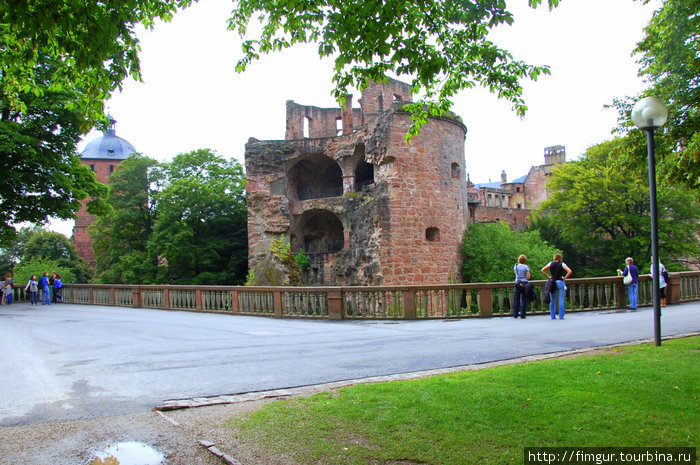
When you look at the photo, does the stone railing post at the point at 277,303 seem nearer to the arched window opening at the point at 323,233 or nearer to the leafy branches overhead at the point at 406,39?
the leafy branches overhead at the point at 406,39

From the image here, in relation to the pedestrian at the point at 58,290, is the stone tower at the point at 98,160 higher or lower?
higher

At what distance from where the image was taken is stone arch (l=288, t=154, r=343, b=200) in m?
36.5

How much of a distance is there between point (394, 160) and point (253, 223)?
34.4 feet

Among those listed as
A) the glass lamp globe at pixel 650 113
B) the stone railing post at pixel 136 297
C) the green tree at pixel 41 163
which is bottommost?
the stone railing post at pixel 136 297

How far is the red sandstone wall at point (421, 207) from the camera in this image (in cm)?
2720

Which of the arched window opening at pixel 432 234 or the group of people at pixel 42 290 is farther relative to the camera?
the arched window opening at pixel 432 234

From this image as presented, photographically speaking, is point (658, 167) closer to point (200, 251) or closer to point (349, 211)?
point (349, 211)

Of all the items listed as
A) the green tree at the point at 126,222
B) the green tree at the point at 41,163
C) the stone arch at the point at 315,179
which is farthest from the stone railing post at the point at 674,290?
the green tree at the point at 126,222

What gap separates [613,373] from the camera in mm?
5984

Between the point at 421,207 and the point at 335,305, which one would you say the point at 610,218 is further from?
the point at 335,305

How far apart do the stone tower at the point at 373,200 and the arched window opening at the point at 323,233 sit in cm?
7

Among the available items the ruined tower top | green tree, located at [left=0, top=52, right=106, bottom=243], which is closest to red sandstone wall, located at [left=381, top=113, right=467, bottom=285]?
green tree, located at [left=0, top=52, right=106, bottom=243]

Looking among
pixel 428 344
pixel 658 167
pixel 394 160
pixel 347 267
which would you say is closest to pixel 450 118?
pixel 394 160

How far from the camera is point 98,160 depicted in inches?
2653
